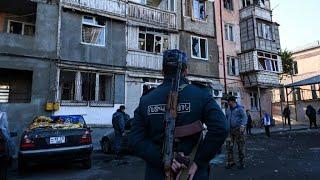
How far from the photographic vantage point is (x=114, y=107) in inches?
754

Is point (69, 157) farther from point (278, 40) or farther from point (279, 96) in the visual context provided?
point (279, 96)

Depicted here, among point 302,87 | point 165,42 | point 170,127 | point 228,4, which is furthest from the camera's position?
point 302,87

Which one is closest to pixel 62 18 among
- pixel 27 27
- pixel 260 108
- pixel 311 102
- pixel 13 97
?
pixel 27 27

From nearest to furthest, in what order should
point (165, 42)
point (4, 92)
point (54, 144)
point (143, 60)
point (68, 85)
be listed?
point (54, 144) → point (4, 92) → point (68, 85) → point (143, 60) → point (165, 42)

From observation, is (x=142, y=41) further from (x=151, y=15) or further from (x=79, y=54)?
(x=79, y=54)

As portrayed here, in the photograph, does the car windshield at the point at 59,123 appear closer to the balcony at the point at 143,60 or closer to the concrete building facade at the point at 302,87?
the balcony at the point at 143,60

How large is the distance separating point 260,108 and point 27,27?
20.0 meters

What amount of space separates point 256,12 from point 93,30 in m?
15.7

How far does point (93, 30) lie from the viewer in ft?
64.0

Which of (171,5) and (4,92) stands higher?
(171,5)

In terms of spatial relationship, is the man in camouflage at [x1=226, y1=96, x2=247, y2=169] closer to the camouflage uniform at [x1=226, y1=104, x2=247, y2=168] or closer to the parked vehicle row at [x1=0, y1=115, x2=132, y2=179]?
the camouflage uniform at [x1=226, y1=104, x2=247, y2=168]

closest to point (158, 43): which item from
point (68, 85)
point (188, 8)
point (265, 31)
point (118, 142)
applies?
point (188, 8)

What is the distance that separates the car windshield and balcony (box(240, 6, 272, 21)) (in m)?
21.9

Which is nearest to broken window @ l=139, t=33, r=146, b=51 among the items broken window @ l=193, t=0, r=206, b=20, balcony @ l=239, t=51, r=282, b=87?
broken window @ l=193, t=0, r=206, b=20
